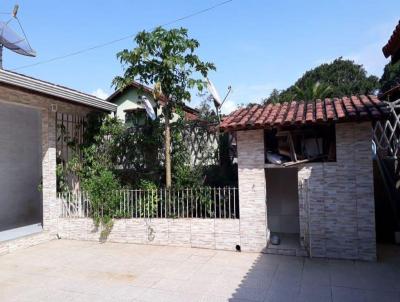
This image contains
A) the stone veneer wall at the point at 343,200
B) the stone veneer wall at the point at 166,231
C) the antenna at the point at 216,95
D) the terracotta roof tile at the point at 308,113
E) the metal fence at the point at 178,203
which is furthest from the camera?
the antenna at the point at 216,95

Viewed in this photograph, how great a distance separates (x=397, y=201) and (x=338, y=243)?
103 inches

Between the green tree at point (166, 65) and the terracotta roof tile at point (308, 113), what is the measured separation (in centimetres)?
164

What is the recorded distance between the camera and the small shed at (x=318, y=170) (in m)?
6.88

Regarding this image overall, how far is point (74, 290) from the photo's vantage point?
5547mm

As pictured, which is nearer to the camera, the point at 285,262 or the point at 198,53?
the point at 285,262

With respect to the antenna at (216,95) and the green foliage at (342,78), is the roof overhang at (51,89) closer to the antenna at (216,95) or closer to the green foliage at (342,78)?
the antenna at (216,95)

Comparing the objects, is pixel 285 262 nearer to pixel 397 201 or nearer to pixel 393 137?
pixel 397 201

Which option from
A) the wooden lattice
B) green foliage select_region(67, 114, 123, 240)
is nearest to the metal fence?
green foliage select_region(67, 114, 123, 240)

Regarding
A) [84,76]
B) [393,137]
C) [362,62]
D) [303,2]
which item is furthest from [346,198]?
[362,62]

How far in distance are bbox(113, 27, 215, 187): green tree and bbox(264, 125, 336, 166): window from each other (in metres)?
2.69

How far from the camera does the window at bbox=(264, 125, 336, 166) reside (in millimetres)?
7455

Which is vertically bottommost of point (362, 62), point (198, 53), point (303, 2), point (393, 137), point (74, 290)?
point (74, 290)

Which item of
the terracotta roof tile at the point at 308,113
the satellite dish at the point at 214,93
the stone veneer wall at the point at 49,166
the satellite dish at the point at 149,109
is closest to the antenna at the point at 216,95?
the satellite dish at the point at 214,93

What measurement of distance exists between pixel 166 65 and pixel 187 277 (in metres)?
5.15
